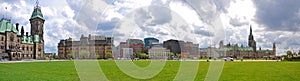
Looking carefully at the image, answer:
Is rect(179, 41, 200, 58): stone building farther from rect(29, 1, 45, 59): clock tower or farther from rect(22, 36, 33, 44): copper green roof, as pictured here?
rect(29, 1, 45, 59): clock tower

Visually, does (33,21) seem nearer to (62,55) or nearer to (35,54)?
(35,54)

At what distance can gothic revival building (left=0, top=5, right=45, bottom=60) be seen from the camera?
319ft

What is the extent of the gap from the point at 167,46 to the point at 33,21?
203ft

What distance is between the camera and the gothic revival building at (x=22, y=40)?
97250 mm

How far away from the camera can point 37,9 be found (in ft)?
410

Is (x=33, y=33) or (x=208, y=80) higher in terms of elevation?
(x=33, y=33)

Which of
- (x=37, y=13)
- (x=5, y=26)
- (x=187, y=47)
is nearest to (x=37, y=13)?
(x=37, y=13)

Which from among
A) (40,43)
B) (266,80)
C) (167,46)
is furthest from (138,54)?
(266,80)

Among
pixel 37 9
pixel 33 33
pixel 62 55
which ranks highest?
pixel 37 9

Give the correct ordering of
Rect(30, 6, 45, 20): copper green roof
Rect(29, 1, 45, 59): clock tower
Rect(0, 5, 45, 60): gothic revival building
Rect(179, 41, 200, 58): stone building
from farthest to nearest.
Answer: Rect(30, 6, 45, 20): copper green roof < Rect(29, 1, 45, 59): clock tower < Rect(0, 5, 45, 60): gothic revival building < Rect(179, 41, 200, 58): stone building

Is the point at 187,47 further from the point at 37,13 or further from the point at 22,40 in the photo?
the point at 37,13

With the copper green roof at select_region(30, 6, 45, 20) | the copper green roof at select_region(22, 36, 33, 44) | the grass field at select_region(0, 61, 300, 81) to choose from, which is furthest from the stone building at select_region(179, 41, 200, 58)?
the copper green roof at select_region(30, 6, 45, 20)

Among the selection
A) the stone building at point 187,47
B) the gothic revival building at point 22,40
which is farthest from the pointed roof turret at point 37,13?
the stone building at point 187,47

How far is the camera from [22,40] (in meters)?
111
